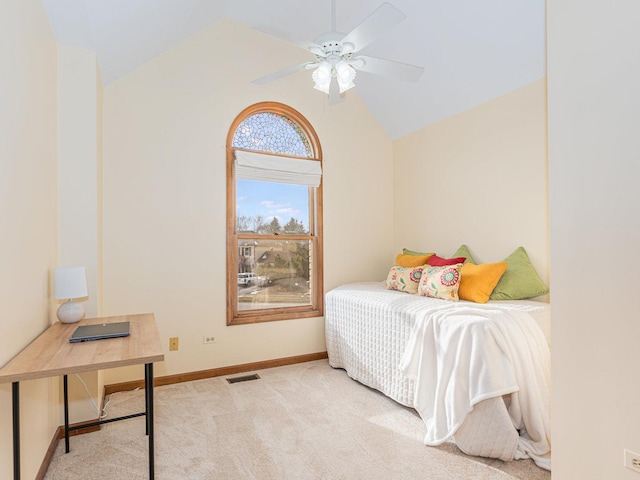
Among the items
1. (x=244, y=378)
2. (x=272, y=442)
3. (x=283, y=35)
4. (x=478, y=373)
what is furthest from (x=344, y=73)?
(x=244, y=378)

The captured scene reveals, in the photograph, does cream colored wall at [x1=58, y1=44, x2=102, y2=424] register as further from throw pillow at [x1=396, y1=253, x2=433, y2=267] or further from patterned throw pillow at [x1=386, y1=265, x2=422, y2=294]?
throw pillow at [x1=396, y1=253, x2=433, y2=267]

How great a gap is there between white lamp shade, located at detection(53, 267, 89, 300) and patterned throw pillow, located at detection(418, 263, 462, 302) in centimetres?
247

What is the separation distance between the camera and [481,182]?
3.43 meters

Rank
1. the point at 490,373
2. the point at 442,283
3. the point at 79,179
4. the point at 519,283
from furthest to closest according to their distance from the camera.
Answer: the point at 442,283
the point at 519,283
the point at 79,179
the point at 490,373

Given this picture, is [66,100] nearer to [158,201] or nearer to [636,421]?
[158,201]

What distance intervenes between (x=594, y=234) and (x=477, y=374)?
3.26 feet

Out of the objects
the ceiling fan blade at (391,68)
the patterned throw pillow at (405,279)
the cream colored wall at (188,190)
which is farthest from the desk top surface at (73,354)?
the patterned throw pillow at (405,279)

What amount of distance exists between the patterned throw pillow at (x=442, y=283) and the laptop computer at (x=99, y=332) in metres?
2.25

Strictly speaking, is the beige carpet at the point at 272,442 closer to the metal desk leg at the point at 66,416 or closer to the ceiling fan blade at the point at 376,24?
the metal desk leg at the point at 66,416

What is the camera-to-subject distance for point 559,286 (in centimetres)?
168

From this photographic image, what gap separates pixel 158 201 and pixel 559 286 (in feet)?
9.95

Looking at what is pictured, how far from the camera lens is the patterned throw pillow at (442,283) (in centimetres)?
296

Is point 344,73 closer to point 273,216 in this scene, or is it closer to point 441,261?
point 273,216

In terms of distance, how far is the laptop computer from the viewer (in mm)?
1863
